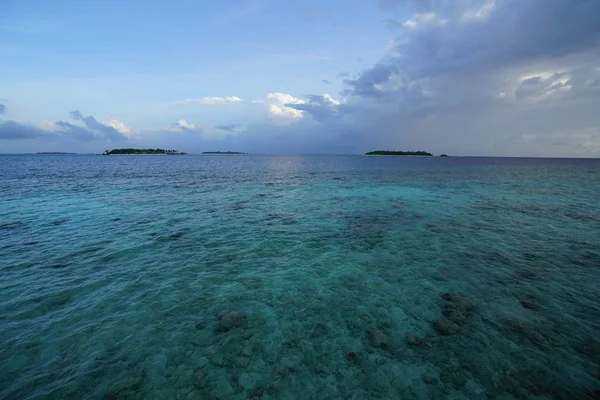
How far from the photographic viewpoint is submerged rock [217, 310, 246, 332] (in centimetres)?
898

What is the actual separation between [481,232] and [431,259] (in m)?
8.09

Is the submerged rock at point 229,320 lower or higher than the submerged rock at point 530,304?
lower

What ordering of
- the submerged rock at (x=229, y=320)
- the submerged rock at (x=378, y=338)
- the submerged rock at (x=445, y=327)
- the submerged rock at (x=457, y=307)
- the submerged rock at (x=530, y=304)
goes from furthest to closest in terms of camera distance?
the submerged rock at (x=530, y=304) → the submerged rock at (x=457, y=307) → the submerged rock at (x=229, y=320) → the submerged rock at (x=445, y=327) → the submerged rock at (x=378, y=338)

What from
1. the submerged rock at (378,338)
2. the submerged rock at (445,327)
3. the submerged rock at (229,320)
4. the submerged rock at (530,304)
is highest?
the submerged rock at (530,304)

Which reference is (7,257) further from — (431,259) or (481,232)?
(481,232)

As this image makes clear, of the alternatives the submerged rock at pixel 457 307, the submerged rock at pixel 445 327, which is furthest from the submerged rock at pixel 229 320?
the submerged rock at pixel 457 307

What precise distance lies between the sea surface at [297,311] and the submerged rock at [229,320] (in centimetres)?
5

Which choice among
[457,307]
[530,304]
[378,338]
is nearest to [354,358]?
[378,338]

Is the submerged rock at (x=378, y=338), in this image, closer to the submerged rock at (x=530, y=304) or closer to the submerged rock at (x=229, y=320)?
the submerged rock at (x=229, y=320)

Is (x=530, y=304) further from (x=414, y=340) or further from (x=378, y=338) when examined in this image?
(x=378, y=338)

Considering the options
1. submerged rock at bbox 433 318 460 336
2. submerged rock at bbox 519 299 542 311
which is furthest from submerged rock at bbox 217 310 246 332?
submerged rock at bbox 519 299 542 311

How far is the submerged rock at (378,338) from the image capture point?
26.8ft

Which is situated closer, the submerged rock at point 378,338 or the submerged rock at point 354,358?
the submerged rock at point 354,358

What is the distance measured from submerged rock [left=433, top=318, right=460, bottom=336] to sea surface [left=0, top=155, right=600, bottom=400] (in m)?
0.06
